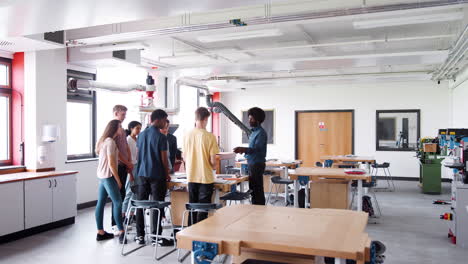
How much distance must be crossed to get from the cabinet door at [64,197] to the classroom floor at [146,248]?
0.70 ft

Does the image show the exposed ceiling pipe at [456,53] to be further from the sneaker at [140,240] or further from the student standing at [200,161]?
the sneaker at [140,240]

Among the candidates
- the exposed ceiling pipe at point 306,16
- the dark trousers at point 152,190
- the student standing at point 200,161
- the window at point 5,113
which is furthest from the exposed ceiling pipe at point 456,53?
the window at point 5,113

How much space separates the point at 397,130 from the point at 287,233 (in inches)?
395

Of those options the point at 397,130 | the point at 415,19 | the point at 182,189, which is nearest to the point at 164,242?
the point at 182,189

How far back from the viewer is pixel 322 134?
12023mm

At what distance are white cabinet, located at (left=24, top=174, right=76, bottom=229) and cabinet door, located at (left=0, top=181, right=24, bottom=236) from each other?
0.09 m

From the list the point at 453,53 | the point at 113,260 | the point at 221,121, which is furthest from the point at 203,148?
the point at 221,121

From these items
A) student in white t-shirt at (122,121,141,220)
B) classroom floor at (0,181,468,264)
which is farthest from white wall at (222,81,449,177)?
student in white t-shirt at (122,121,141,220)

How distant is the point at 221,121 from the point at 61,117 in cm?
690

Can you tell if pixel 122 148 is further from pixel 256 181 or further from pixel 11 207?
pixel 256 181

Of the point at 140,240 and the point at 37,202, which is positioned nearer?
the point at 140,240

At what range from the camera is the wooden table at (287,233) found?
2.02 meters

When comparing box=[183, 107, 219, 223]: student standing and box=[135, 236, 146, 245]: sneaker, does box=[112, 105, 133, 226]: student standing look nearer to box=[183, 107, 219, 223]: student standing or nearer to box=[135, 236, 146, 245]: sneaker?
box=[135, 236, 146, 245]: sneaker

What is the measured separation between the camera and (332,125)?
11.9 meters
